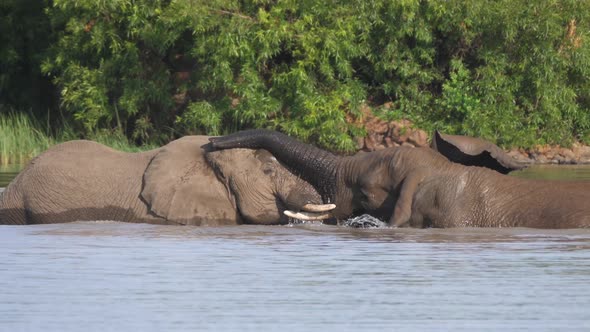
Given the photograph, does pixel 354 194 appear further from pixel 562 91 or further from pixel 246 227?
pixel 562 91

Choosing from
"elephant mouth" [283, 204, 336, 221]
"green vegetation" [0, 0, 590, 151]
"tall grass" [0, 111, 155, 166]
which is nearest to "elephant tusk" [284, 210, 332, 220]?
"elephant mouth" [283, 204, 336, 221]

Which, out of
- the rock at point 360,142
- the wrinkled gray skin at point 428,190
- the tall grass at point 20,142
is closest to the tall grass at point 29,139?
the tall grass at point 20,142

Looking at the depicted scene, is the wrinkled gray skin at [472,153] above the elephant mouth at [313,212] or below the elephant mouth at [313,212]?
above

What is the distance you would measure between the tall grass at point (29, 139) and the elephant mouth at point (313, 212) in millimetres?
10611

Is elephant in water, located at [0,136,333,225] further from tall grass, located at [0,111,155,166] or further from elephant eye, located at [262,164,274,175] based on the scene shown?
tall grass, located at [0,111,155,166]

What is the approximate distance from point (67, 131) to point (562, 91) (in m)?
7.94

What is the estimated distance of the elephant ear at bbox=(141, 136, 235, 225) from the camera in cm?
1058

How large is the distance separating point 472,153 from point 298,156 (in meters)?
1.28

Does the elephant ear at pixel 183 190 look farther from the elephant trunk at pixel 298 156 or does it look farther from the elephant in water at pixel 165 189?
the elephant trunk at pixel 298 156

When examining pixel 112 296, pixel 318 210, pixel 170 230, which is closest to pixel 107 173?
pixel 170 230

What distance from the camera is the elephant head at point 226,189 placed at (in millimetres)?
10586

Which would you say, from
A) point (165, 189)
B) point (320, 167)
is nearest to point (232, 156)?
point (165, 189)

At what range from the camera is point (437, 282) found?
7828mm

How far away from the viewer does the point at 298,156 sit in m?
10.6
